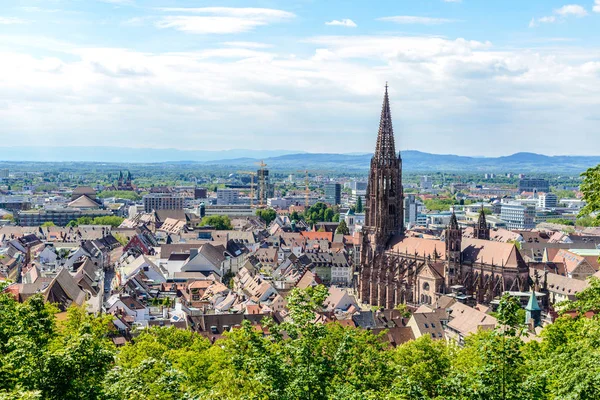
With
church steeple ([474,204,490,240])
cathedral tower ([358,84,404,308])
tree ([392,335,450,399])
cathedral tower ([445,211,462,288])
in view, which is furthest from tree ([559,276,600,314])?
church steeple ([474,204,490,240])

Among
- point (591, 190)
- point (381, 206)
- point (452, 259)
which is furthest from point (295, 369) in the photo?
point (381, 206)

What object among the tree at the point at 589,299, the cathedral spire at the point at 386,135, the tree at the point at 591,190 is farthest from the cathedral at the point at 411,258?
the tree at the point at 591,190

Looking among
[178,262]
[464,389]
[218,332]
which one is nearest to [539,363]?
[464,389]

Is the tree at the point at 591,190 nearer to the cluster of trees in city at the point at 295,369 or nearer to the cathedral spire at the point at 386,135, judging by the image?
the cluster of trees in city at the point at 295,369

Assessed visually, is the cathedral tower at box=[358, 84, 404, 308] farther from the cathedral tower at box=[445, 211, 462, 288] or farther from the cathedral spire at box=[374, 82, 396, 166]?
the cathedral tower at box=[445, 211, 462, 288]

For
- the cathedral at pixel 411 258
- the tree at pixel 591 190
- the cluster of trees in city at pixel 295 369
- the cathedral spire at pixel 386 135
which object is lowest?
the cathedral at pixel 411 258

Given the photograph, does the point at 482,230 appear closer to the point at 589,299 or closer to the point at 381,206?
the point at 381,206

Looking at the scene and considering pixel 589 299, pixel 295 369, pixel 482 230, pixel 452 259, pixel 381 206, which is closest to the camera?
pixel 589 299
